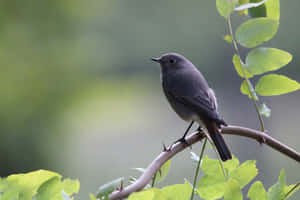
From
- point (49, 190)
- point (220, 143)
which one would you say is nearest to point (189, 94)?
point (220, 143)

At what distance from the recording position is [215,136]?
1.43 meters

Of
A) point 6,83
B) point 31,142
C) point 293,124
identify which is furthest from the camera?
point 293,124

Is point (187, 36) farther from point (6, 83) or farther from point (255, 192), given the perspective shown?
point (255, 192)

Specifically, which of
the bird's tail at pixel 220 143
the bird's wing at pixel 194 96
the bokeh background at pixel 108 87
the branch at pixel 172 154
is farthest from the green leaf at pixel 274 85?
the bokeh background at pixel 108 87

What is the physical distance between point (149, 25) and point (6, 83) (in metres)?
3.13

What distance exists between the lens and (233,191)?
0.73 m

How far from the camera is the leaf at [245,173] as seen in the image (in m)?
0.85

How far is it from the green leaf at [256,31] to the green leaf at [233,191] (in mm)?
337

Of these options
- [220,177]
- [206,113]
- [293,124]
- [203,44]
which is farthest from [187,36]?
[220,177]

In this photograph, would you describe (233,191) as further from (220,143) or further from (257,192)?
(220,143)

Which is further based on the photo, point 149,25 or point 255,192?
point 149,25

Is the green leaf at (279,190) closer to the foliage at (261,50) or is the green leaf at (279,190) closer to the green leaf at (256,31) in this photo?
the foliage at (261,50)

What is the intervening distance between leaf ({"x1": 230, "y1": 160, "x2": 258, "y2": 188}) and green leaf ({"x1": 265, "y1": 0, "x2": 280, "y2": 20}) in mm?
320

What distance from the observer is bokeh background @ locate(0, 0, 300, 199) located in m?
3.86
